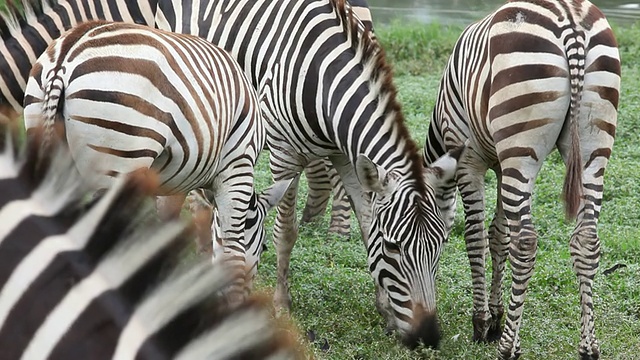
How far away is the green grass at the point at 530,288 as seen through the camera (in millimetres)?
5082

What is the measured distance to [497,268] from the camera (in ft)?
18.2

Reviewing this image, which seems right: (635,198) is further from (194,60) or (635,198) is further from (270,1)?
(194,60)

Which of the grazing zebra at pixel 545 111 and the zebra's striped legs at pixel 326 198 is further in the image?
the zebra's striped legs at pixel 326 198

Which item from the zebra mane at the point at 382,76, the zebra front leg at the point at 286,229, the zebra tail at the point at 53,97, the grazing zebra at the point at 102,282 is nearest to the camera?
the grazing zebra at the point at 102,282

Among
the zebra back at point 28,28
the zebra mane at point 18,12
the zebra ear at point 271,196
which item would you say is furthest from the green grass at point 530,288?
the zebra mane at point 18,12

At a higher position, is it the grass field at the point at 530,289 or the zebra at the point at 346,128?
the zebra at the point at 346,128

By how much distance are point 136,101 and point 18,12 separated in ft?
7.36

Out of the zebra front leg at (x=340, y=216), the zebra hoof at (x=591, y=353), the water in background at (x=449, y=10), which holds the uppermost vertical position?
the zebra hoof at (x=591, y=353)


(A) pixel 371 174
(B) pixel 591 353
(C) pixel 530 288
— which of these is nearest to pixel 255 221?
(A) pixel 371 174

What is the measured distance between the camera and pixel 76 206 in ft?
4.28

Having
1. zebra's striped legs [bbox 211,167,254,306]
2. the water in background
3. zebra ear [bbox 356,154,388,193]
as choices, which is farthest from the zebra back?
the water in background

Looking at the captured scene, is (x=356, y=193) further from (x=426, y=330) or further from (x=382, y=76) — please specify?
(x=426, y=330)

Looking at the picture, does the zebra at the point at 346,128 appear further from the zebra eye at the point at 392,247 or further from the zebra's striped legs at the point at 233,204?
the zebra's striped legs at the point at 233,204

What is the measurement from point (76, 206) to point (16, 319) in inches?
7.0
